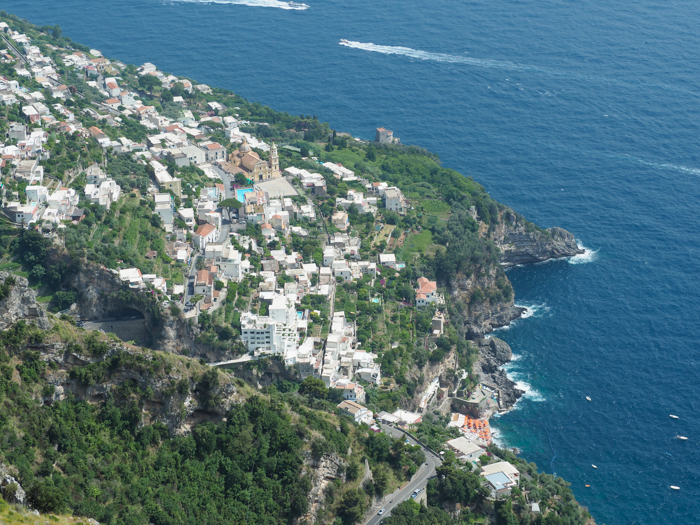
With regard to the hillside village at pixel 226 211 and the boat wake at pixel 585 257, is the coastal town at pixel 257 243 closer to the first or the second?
the hillside village at pixel 226 211

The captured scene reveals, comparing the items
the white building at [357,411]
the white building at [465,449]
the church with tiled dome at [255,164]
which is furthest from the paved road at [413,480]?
the church with tiled dome at [255,164]

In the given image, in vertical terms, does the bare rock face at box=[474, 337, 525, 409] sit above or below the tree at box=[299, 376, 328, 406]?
below

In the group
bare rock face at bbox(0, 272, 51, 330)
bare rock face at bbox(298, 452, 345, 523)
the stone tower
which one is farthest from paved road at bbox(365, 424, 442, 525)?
the stone tower

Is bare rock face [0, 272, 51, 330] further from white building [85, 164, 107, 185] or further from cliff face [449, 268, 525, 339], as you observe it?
cliff face [449, 268, 525, 339]

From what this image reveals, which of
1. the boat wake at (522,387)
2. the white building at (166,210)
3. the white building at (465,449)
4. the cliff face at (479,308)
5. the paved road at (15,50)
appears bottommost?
the boat wake at (522,387)

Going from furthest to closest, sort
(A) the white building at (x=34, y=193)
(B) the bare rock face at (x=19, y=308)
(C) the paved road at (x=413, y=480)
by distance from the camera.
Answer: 1. (A) the white building at (x=34, y=193)
2. (C) the paved road at (x=413, y=480)
3. (B) the bare rock face at (x=19, y=308)

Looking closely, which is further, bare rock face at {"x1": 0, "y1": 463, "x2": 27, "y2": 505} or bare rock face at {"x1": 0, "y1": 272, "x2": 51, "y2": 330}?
bare rock face at {"x1": 0, "y1": 272, "x2": 51, "y2": 330}

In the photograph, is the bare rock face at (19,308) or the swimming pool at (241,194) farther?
the swimming pool at (241,194)
